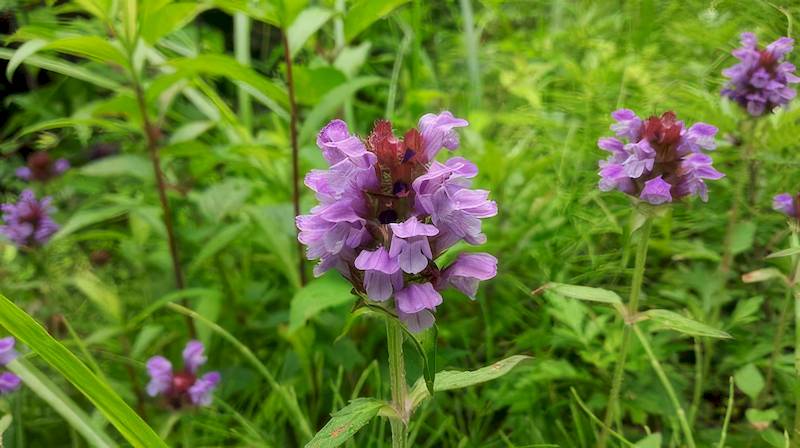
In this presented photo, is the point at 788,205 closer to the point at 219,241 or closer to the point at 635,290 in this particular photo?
the point at 635,290

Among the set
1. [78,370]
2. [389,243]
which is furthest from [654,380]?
[78,370]

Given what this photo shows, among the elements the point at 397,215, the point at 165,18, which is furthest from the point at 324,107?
the point at 397,215

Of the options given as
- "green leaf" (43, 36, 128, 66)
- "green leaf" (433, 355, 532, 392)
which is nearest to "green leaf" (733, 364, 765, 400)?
"green leaf" (433, 355, 532, 392)

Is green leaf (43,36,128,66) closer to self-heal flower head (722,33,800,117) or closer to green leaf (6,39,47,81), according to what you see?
green leaf (6,39,47,81)

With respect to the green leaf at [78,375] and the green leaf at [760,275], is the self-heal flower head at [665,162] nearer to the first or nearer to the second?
the green leaf at [760,275]

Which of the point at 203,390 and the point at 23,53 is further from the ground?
the point at 23,53

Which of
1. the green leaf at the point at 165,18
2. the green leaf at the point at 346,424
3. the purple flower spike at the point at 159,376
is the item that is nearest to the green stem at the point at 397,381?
the green leaf at the point at 346,424

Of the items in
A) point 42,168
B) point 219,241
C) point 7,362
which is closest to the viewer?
point 7,362
